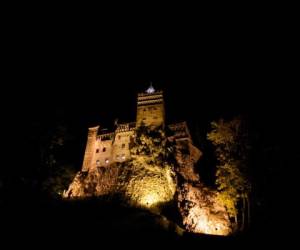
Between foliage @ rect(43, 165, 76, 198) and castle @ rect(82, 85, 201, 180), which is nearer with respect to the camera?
foliage @ rect(43, 165, 76, 198)

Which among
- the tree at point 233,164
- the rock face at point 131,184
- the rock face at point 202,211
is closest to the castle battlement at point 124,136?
the rock face at point 131,184

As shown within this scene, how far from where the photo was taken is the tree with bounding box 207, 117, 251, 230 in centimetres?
2203

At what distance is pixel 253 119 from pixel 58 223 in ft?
54.5

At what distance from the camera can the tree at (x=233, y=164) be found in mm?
22031

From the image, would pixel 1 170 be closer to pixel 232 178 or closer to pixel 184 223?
pixel 184 223

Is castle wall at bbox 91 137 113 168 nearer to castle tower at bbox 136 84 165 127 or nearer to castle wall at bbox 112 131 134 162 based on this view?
castle wall at bbox 112 131 134 162

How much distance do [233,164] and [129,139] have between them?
1528cm

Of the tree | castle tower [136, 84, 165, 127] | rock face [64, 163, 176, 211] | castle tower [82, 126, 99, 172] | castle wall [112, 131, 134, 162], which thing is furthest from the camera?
castle tower [82, 126, 99, 172]

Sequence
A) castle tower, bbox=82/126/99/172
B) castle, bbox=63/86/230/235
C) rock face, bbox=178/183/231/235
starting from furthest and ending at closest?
1. castle tower, bbox=82/126/99/172
2. castle, bbox=63/86/230/235
3. rock face, bbox=178/183/231/235

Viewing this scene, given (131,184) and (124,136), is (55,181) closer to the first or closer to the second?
(131,184)

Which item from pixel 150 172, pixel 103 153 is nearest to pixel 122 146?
pixel 103 153

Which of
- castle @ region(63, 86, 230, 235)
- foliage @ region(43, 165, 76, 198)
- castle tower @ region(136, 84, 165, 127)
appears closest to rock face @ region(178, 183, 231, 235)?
castle @ region(63, 86, 230, 235)

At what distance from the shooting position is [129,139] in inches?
1367

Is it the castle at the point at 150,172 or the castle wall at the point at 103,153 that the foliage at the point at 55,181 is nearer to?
the castle at the point at 150,172
